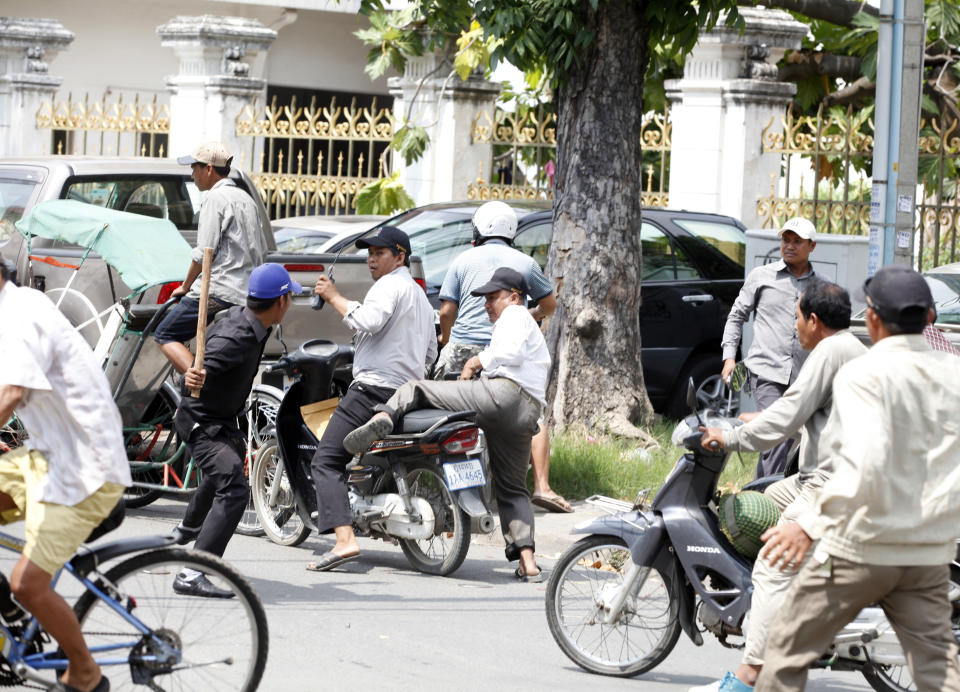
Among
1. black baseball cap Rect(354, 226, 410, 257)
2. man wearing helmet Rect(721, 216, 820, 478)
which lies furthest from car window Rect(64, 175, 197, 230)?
man wearing helmet Rect(721, 216, 820, 478)

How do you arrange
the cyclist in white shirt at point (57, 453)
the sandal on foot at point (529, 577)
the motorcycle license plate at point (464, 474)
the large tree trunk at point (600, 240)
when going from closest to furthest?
the cyclist in white shirt at point (57, 453), the motorcycle license plate at point (464, 474), the sandal on foot at point (529, 577), the large tree trunk at point (600, 240)

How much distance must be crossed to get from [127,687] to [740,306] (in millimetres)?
5144

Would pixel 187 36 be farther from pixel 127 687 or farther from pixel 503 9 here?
pixel 127 687

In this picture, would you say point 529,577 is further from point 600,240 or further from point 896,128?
point 896,128

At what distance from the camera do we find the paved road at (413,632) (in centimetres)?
586

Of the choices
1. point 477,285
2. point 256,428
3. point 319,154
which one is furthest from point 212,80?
point 477,285

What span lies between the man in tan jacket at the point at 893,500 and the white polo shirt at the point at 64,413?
86.3 inches

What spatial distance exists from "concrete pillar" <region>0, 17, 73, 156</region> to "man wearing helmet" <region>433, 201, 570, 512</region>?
13.4 meters

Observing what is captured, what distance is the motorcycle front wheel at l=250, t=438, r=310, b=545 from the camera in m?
8.13

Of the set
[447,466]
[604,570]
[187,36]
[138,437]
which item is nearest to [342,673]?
[604,570]

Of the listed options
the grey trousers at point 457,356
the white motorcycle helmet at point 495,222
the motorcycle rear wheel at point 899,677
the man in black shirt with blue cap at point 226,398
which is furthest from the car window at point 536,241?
the motorcycle rear wheel at point 899,677

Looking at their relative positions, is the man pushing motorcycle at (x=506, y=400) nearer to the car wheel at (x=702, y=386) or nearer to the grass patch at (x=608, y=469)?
the grass patch at (x=608, y=469)

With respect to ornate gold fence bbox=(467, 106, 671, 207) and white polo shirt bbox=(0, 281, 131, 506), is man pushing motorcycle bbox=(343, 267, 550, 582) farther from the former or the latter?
ornate gold fence bbox=(467, 106, 671, 207)

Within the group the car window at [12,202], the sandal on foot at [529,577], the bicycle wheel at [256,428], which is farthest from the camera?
the car window at [12,202]
